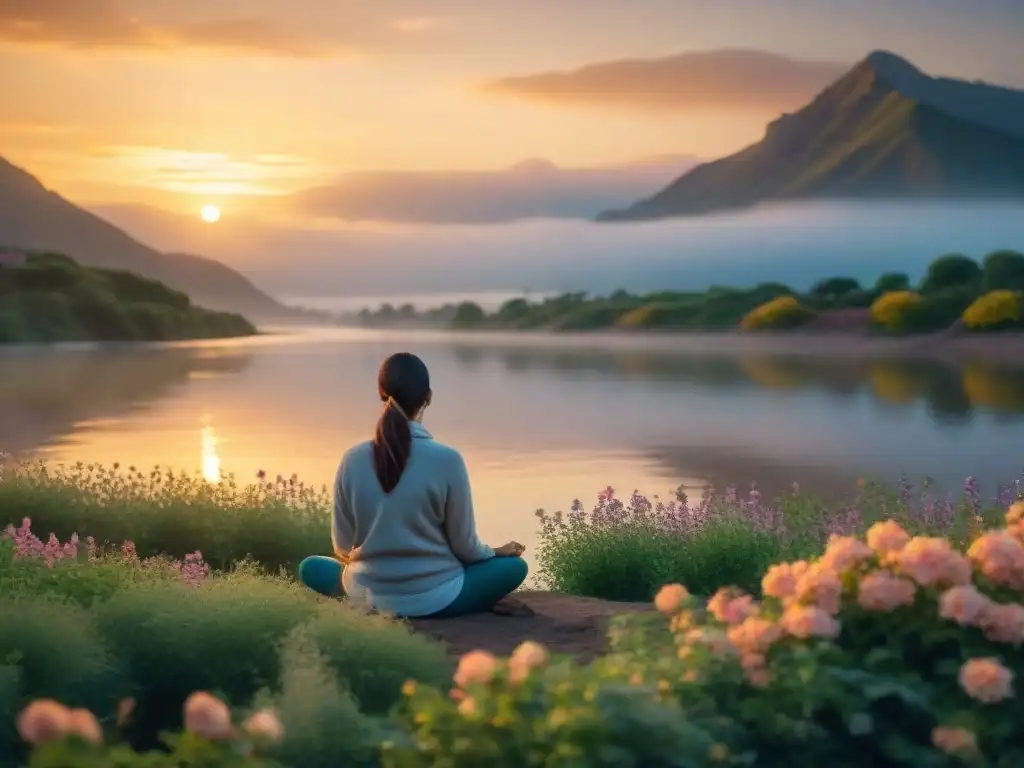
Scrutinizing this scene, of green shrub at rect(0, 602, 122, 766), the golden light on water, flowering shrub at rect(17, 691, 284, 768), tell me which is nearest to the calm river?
the golden light on water

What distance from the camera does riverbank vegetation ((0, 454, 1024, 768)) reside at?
336 cm

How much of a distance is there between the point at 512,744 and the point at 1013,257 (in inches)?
2123

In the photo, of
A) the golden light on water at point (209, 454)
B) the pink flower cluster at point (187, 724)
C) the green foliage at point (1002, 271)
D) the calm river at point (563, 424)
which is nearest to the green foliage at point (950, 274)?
→ the green foliage at point (1002, 271)

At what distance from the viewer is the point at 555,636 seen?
6043 mm

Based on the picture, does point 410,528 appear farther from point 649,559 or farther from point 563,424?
point 563,424

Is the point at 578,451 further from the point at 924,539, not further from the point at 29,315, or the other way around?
the point at 29,315

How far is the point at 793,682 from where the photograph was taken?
12.4 feet

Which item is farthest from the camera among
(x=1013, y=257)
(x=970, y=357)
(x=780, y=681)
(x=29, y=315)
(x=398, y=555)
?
(x=29, y=315)

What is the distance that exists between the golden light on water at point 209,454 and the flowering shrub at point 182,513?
2.86 meters

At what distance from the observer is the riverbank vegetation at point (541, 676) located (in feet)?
11.0

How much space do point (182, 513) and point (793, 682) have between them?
247 inches

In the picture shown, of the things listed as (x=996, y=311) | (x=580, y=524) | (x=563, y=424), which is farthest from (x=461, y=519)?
(x=996, y=311)

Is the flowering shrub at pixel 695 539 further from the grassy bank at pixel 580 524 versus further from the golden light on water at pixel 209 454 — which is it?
the golden light on water at pixel 209 454

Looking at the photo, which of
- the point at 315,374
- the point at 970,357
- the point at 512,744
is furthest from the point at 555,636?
the point at 970,357
